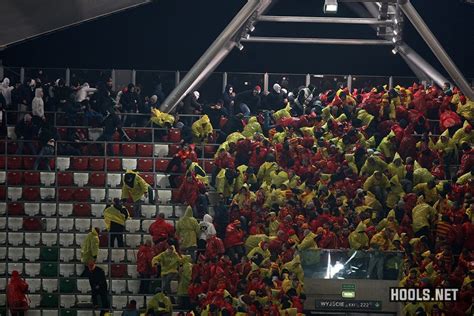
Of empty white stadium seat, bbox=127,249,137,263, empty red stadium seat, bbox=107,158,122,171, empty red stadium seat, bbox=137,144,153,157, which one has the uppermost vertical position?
empty red stadium seat, bbox=137,144,153,157

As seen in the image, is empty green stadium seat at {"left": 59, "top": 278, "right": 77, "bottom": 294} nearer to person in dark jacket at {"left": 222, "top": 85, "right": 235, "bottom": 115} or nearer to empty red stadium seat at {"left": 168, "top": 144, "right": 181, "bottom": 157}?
empty red stadium seat at {"left": 168, "top": 144, "right": 181, "bottom": 157}

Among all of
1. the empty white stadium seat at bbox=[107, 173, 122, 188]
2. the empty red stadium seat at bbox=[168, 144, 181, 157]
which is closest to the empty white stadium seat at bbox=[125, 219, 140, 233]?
the empty white stadium seat at bbox=[107, 173, 122, 188]

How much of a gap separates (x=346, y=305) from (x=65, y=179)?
639 centimetres

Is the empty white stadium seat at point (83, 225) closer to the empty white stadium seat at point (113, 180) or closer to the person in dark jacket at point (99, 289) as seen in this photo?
the empty white stadium seat at point (113, 180)

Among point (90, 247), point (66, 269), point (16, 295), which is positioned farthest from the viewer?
point (66, 269)

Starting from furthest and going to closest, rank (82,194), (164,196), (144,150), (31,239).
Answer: (144,150)
(164,196)
(82,194)
(31,239)

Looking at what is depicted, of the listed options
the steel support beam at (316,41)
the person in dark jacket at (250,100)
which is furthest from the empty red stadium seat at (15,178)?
the steel support beam at (316,41)

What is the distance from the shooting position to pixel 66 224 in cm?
2820

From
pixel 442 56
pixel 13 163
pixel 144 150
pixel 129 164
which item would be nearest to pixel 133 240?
pixel 129 164

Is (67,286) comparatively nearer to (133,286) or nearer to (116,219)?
(133,286)

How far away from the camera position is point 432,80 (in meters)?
31.7

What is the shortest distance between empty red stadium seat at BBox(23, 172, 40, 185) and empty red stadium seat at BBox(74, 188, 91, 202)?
32.1 inches

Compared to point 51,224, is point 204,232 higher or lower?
lower

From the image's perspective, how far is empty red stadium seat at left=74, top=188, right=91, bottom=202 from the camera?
28562 mm
